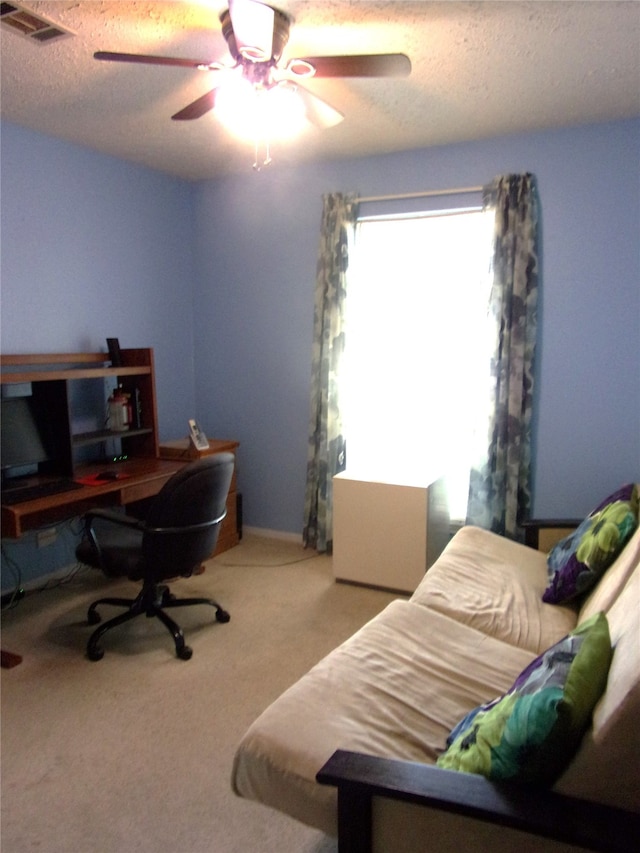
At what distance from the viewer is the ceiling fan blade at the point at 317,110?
2271 mm

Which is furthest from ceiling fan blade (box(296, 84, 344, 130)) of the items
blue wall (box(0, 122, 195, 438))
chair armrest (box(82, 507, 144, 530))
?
chair armrest (box(82, 507, 144, 530))

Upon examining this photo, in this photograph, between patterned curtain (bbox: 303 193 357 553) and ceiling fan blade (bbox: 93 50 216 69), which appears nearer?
ceiling fan blade (bbox: 93 50 216 69)

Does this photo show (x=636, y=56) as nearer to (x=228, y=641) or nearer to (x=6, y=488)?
(x=228, y=641)

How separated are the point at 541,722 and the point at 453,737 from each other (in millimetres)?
387

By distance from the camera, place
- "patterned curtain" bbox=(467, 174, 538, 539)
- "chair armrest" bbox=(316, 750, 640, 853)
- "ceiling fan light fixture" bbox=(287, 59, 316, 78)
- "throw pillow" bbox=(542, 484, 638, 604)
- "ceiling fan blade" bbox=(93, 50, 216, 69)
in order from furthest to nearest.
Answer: "patterned curtain" bbox=(467, 174, 538, 539), "throw pillow" bbox=(542, 484, 638, 604), "ceiling fan light fixture" bbox=(287, 59, 316, 78), "ceiling fan blade" bbox=(93, 50, 216, 69), "chair armrest" bbox=(316, 750, 640, 853)

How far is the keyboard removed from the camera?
269 centimetres

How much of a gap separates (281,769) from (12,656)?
5.76 feet

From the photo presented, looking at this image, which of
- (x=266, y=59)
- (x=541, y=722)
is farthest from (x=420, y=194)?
(x=541, y=722)

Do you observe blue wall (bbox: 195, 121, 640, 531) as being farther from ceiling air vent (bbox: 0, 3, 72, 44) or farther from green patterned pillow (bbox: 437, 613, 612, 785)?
green patterned pillow (bbox: 437, 613, 612, 785)

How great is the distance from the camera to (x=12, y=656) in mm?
2617

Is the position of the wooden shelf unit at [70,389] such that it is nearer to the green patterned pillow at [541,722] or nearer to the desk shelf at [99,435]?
the desk shelf at [99,435]

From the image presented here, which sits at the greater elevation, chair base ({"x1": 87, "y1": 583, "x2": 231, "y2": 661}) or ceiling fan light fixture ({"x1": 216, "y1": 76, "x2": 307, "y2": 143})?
ceiling fan light fixture ({"x1": 216, "y1": 76, "x2": 307, "y2": 143})

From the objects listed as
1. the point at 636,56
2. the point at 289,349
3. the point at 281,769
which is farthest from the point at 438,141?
the point at 281,769

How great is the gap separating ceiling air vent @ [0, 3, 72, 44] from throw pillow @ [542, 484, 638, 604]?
270 centimetres
